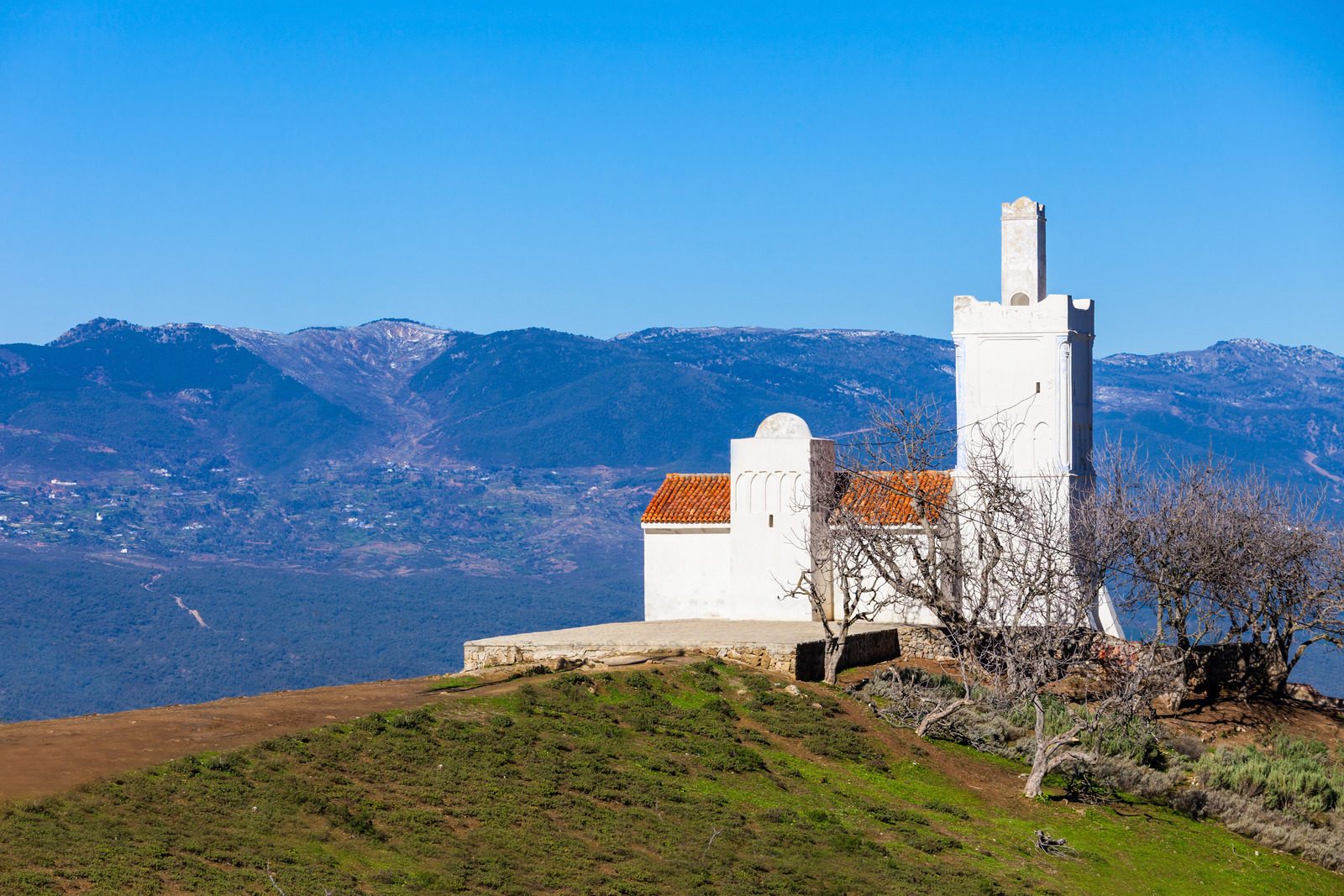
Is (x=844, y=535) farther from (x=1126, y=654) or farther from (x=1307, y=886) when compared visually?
(x=1307, y=886)

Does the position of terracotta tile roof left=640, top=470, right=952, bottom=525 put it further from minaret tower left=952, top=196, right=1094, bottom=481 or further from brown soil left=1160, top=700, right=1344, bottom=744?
brown soil left=1160, top=700, right=1344, bottom=744

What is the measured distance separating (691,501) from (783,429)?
3144mm

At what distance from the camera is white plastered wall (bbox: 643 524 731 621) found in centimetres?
3531

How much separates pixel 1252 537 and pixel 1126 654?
415cm

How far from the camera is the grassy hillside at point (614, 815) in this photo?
1599 centimetres

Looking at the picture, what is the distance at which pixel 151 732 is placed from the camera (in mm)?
19531

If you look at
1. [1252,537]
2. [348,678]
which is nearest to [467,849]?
[1252,537]

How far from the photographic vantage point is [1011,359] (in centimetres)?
3769

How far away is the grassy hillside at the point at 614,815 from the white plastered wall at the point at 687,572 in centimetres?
767

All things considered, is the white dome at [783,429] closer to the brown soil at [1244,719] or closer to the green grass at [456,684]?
the brown soil at [1244,719]

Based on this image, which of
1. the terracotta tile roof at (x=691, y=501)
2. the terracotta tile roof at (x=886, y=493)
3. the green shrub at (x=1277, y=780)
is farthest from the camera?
the terracotta tile roof at (x=691, y=501)

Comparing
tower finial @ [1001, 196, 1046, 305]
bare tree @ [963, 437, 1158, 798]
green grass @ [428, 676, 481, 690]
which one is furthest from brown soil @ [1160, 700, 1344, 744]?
green grass @ [428, 676, 481, 690]

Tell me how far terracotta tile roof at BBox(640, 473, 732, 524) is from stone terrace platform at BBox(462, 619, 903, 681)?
10.1 ft

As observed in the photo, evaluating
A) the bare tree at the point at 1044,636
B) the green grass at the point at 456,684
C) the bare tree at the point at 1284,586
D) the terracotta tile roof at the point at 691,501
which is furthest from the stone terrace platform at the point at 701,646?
the bare tree at the point at 1284,586
